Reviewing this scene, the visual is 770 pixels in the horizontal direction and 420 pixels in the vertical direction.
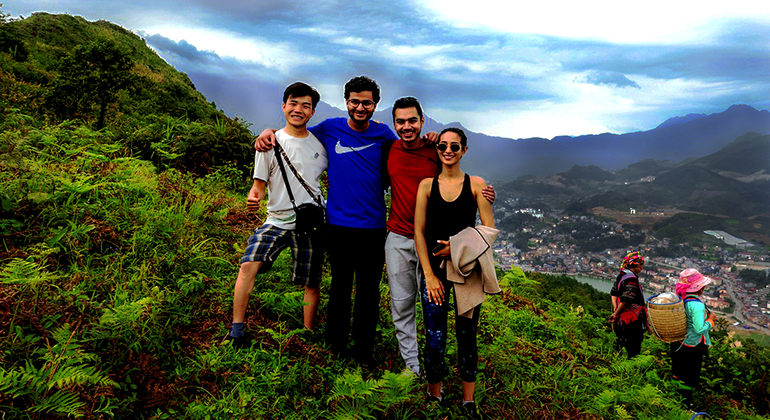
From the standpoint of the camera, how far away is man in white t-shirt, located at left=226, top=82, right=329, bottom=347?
3.40 metres

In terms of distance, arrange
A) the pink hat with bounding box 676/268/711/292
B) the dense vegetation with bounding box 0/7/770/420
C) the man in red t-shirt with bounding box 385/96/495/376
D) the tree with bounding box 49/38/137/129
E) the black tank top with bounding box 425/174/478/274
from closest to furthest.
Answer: the dense vegetation with bounding box 0/7/770/420
the black tank top with bounding box 425/174/478/274
the man in red t-shirt with bounding box 385/96/495/376
the pink hat with bounding box 676/268/711/292
the tree with bounding box 49/38/137/129

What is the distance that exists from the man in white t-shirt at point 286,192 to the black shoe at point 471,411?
6.24 feet

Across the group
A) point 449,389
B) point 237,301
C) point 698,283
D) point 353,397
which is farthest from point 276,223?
point 698,283

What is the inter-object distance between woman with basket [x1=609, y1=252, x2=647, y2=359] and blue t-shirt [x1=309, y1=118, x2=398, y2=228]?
509 centimetres

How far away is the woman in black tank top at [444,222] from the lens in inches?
118

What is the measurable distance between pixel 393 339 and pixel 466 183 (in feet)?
7.37

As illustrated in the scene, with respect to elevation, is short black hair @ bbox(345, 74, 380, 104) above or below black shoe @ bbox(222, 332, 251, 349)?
above

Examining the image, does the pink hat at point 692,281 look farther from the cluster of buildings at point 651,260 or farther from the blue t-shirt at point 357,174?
the cluster of buildings at point 651,260

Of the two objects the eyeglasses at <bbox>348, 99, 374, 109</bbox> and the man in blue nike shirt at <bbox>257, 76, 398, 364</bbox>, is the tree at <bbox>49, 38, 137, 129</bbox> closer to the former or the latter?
the man in blue nike shirt at <bbox>257, 76, 398, 364</bbox>

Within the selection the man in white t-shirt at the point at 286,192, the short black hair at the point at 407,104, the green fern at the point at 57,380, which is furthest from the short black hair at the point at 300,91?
the green fern at the point at 57,380

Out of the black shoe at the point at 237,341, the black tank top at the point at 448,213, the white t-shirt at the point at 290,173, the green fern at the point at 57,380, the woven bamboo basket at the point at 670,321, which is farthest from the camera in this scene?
the woven bamboo basket at the point at 670,321

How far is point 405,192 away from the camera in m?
3.22

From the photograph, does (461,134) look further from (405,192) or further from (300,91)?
(300,91)

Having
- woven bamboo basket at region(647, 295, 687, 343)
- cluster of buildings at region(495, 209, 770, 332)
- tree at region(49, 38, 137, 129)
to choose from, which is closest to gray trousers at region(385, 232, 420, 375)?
woven bamboo basket at region(647, 295, 687, 343)
